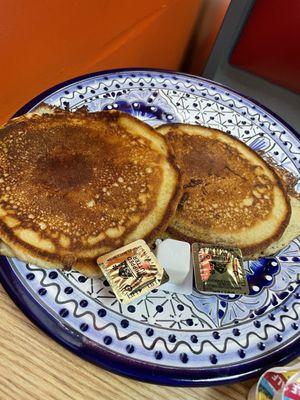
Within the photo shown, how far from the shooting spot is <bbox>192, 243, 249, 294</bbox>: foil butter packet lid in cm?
92

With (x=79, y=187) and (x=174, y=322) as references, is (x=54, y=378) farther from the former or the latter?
Answer: (x=79, y=187)

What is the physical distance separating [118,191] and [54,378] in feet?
1.61

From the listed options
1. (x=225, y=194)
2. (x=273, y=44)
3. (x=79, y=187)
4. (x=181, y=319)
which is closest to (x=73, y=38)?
(x=79, y=187)

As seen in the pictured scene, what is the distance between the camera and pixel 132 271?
0.90m

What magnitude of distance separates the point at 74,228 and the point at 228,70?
59.6 inches

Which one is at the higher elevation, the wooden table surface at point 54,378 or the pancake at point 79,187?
the pancake at point 79,187

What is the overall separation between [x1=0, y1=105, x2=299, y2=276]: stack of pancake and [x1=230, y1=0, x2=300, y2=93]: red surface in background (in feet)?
3.13

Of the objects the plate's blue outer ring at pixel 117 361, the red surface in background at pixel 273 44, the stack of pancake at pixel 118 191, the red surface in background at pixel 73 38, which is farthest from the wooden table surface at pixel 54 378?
the red surface in background at pixel 273 44

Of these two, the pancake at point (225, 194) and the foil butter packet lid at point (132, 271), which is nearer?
the foil butter packet lid at point (132, 271)

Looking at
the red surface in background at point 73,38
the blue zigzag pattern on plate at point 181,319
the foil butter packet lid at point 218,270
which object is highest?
the red surface in background at point 73,38

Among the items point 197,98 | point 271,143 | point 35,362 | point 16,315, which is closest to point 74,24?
point 197,98

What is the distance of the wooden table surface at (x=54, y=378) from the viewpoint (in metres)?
0.81

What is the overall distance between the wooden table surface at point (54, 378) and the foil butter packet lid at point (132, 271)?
0.59 feet

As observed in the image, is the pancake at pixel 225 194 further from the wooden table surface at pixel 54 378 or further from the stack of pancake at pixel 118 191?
the wooden table surface at pixel 54 378
